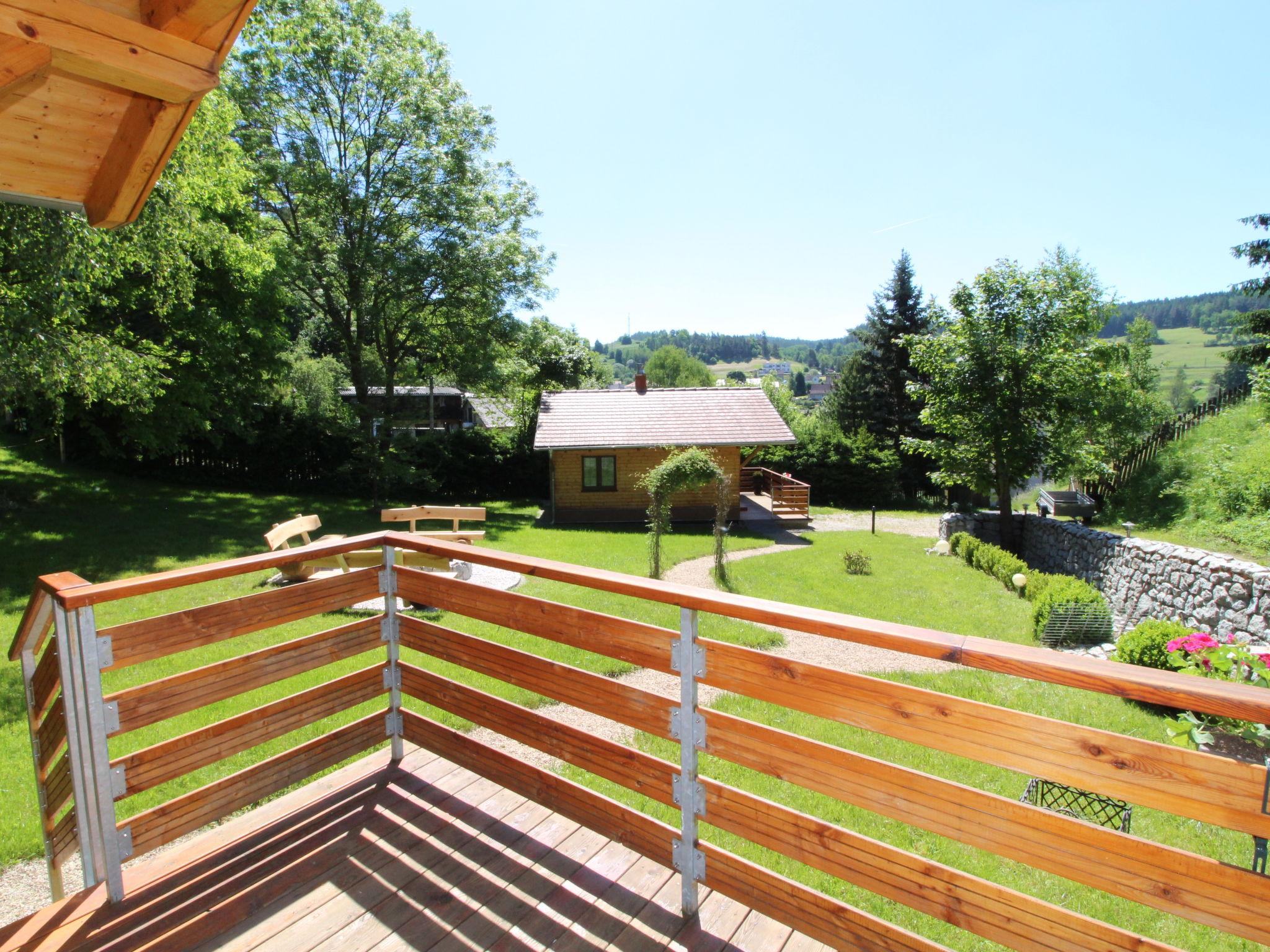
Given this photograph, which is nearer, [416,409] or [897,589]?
[897,589]

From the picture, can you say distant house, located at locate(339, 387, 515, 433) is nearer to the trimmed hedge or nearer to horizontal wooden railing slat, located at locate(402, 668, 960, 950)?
the trimmed hedge

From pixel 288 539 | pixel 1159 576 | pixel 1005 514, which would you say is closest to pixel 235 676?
pixel 288 539

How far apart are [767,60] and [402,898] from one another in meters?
13.6

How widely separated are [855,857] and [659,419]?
730 inches

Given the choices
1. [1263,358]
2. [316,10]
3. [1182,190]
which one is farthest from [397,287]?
[1182,190]

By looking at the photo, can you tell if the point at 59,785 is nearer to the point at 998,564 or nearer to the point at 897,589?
the point at 897,589

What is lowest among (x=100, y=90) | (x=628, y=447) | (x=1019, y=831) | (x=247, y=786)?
(x=247, y=786)

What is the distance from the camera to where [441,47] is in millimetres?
20062

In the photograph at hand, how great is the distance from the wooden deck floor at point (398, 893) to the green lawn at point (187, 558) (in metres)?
1.24

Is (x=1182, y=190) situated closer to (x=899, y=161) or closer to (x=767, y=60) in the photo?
(x=899, y=161)

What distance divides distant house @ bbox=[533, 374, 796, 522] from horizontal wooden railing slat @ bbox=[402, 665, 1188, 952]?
53.3 ft

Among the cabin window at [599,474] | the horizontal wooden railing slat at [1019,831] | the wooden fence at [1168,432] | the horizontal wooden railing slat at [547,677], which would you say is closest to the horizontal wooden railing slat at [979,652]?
the horizontal wooden railing slat at [547,677]

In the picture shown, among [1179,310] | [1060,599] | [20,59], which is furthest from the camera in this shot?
[1179,310]

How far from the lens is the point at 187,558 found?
1037 cm
